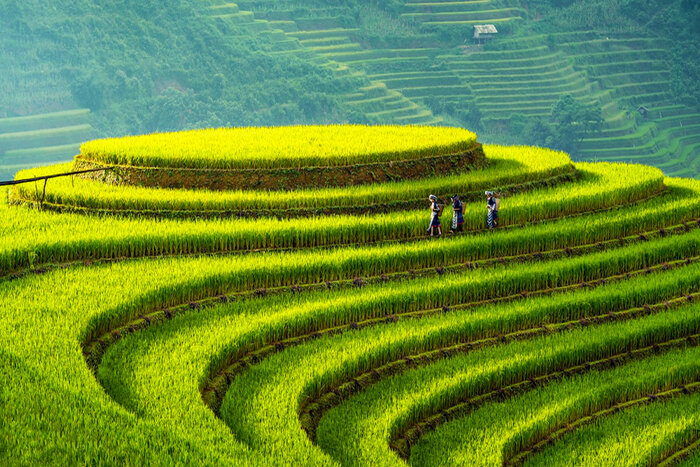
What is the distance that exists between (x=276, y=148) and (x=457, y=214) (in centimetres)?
444

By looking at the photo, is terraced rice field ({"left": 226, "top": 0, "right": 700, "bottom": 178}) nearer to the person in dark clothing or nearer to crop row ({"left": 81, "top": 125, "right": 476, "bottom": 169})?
crop row ({"left": 81, "top": 125, "right": 476, "bottom": 169})

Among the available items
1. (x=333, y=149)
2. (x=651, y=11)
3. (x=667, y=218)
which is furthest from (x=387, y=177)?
(x=651, y=11)

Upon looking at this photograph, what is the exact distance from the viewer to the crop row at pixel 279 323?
34.1ft

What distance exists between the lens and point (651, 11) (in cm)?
9775

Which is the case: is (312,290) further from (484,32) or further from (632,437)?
(484,32)

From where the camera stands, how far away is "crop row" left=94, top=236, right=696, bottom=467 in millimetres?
10383

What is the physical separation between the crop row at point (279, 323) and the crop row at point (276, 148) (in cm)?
434

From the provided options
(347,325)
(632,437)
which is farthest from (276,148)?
(632,437)

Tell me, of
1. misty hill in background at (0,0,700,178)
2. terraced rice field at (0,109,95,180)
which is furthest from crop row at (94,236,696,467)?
misty hill in background at (0,0,700,178)

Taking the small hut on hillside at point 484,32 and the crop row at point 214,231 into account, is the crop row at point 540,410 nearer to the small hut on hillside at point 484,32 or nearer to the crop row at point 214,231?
the crop row at point 214,231

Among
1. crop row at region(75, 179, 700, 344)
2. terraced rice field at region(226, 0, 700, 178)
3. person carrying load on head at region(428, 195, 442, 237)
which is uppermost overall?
terraced rice field at region(226, 0, 700, 178)

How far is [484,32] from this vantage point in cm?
9169

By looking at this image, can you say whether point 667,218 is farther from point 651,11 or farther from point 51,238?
point 651,11

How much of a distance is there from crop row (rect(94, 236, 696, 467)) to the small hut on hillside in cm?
7777
